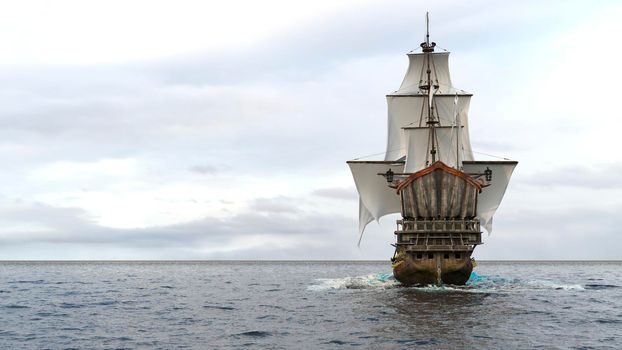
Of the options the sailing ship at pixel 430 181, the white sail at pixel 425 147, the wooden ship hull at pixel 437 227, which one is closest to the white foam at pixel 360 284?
the sailing ship at pixel 430 181

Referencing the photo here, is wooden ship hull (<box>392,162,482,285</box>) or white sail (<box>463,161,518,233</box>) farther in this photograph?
white sail (<box>463,161,518,233</box>)

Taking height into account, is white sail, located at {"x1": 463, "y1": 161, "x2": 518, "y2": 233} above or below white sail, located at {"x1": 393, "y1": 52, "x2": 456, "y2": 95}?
below

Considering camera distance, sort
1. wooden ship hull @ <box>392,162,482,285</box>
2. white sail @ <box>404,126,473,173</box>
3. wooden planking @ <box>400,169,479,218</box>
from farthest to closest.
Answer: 1. white sail @ <box>404,126,473,173</box>
2. wooden planking @ <box>400,169,479,218</box>
3. wooden ship hull @ <box>392,162,482,285</box>

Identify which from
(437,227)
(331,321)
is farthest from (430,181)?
(331,321)

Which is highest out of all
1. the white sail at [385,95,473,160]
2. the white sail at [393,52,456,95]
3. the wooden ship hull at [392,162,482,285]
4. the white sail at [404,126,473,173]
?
the white sail at [393,52,456,95]

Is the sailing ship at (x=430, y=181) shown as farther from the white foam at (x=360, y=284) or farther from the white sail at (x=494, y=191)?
the white foam at (x=360, y=284)

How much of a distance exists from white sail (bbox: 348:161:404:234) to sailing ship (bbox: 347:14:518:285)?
3 cm

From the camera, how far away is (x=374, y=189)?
226ft

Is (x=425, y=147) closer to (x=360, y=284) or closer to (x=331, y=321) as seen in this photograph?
(x=360, y=284)

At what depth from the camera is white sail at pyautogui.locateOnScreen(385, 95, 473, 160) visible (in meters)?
71.5

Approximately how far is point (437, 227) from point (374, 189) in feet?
52.4

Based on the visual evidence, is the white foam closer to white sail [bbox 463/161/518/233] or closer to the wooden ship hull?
the wooden ship hull

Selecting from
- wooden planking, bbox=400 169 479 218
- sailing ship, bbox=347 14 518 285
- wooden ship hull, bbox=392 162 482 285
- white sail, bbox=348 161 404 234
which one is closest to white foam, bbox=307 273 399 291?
sailing ship, bbox=347 14 518 285

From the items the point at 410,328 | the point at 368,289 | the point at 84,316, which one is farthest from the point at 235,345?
the point at 368,289
